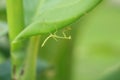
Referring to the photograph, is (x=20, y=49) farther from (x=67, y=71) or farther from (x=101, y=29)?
(x=101, y=29)

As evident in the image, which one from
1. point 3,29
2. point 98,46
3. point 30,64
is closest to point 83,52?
point 98,46

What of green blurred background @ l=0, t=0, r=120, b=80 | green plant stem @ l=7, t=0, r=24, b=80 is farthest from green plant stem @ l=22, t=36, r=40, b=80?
green blurred background @ l=0, t=0, r=120, b=80

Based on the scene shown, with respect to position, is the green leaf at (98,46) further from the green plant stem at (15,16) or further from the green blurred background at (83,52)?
the green plant stem at (15,16)

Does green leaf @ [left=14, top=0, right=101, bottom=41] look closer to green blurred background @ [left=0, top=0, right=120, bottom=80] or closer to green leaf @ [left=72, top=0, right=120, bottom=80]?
green blurred background @ [left=0, top=0, right=120, bottom=80]

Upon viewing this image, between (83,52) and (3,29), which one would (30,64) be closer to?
(3,29)

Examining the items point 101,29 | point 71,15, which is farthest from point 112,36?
point 71,15
